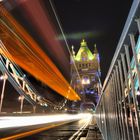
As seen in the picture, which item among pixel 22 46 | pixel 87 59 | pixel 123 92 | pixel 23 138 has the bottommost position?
pixel 23 138

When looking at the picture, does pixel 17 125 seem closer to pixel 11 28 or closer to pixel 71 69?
pixel 11 28

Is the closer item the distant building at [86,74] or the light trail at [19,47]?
the light trail at [19,47]

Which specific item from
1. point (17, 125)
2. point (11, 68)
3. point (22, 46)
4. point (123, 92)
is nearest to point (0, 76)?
point (11, 68)

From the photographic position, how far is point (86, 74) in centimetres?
9156

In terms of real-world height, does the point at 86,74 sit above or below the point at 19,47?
above

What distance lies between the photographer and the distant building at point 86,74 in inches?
3402

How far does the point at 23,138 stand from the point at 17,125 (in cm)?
299

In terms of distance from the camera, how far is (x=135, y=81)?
1.58m

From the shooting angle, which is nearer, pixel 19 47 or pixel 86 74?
pixel 19 47

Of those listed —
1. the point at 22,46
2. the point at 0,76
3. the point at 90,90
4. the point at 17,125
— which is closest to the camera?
the point at 17,125

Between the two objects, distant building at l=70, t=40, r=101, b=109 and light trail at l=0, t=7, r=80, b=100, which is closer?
light trail at l=0, t=7, r=80, b=100

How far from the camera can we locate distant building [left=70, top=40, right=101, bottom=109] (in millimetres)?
86406

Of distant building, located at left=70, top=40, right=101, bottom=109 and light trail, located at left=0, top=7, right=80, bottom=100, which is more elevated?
distant building, located at left=70, top=40, right=101, bottom=109

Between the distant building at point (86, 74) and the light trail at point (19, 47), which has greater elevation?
the distant building at point (86, 74)
